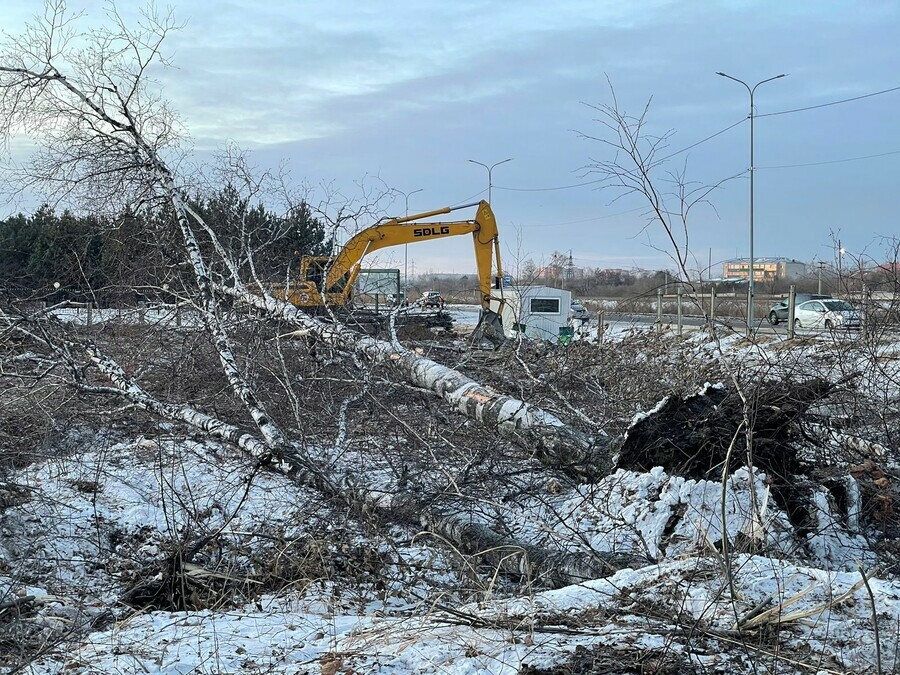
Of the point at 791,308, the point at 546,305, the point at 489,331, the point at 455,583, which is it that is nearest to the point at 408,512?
the point at 455,583

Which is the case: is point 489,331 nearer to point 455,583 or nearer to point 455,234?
point 455,234

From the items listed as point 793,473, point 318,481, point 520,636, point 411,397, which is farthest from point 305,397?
point 520,636

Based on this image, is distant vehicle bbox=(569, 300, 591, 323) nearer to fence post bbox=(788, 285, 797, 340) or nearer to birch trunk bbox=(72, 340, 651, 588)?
fence post bbox=(788, 285, 797, 340)

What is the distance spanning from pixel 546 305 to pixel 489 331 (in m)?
5.97

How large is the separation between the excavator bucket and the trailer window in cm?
431

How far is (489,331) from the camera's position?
1243cm

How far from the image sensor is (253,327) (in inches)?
343

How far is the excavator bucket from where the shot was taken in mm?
12180

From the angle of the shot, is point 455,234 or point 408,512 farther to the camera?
point 455,234

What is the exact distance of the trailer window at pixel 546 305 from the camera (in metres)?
18.0

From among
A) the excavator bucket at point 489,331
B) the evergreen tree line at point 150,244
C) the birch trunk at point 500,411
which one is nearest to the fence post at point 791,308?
the excavator bucket at point 489,331

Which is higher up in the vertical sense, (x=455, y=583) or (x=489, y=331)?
(x=489, y=331)

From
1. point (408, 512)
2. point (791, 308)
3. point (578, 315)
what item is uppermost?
point (791, 308)

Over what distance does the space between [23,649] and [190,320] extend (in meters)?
6.04
